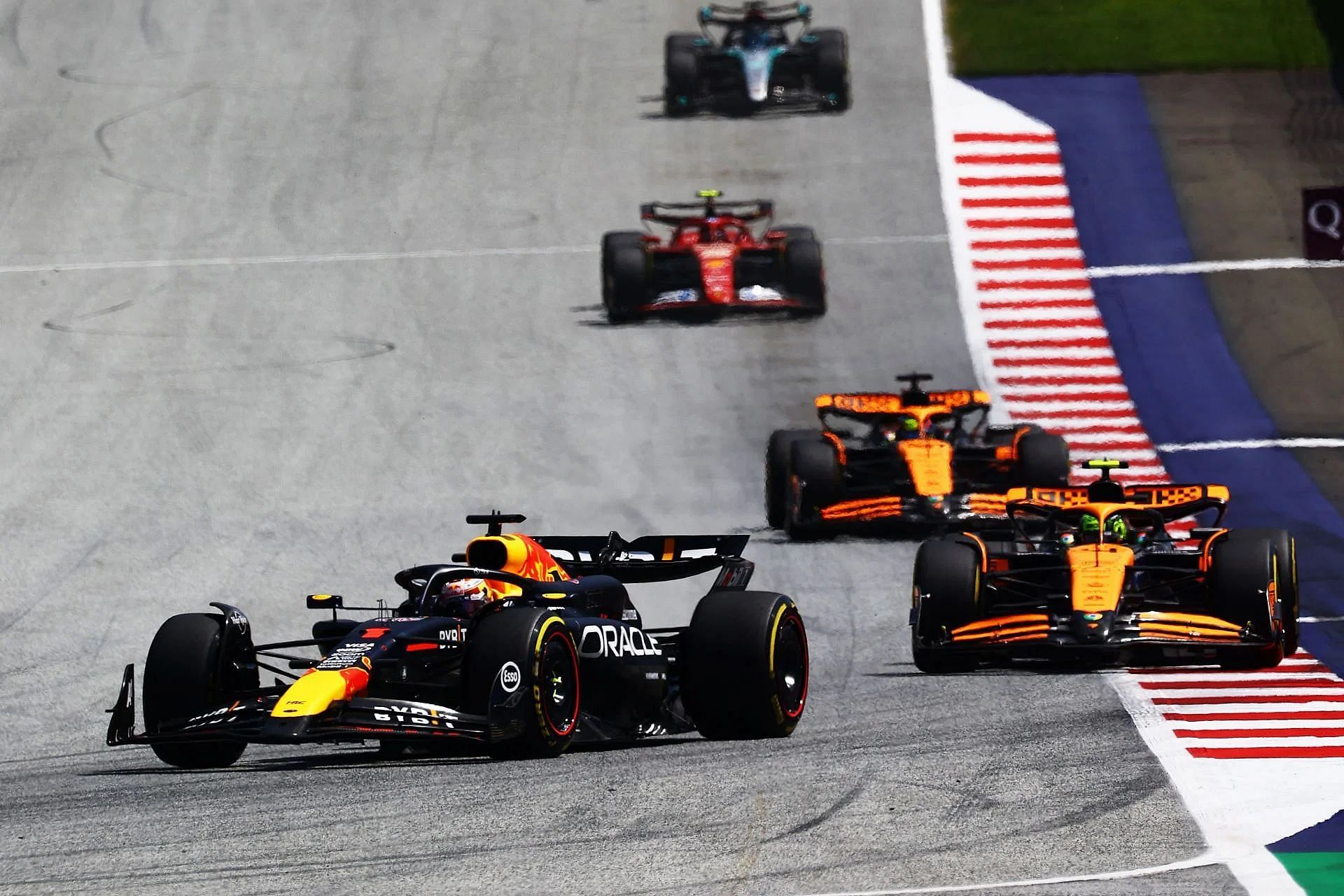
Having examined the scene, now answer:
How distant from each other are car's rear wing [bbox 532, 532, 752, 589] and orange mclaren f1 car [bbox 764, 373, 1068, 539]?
6.72 metres

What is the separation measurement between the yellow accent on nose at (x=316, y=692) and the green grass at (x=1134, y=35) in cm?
2700

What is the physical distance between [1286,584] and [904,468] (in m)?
7.16

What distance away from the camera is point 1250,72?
37531 millimetres

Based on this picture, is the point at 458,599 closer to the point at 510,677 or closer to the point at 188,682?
the point at 510,677

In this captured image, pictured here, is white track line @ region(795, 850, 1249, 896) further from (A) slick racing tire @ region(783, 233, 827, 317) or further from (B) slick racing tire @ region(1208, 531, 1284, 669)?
(A) slick racing tire @ region(783, 233, 827, 317)

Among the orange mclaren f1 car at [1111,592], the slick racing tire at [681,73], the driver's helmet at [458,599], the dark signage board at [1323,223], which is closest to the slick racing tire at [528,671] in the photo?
the driver's helmet at [458,599]

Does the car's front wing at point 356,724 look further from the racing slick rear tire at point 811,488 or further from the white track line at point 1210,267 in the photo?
the white track line at point 1210,267

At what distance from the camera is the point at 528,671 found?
40.7 ft

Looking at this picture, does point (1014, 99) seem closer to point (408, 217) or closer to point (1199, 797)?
point (408, 217)

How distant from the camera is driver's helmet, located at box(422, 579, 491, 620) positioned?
13.7 metres

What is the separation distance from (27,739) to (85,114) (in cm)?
2514

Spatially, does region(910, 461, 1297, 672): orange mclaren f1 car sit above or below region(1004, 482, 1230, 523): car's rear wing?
below

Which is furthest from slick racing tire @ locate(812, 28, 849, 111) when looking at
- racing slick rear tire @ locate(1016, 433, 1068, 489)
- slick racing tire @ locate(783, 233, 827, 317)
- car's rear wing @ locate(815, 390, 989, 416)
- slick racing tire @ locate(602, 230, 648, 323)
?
racing slick rear tire @ locate(1016, 433, 1068, 489)

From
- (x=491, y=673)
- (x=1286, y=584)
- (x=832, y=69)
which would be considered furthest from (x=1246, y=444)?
(x=491, y=673)
